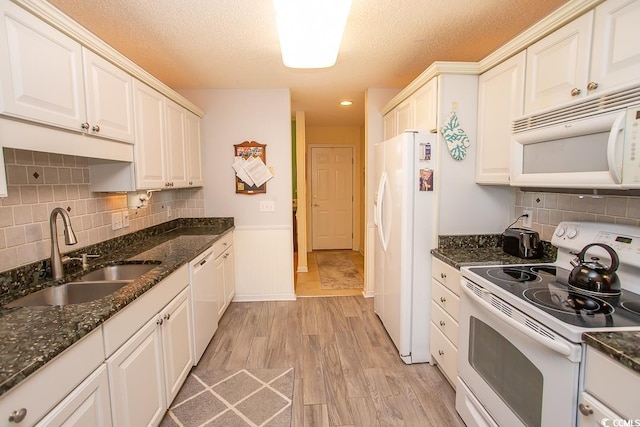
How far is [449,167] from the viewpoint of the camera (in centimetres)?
225

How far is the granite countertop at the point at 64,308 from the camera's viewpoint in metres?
0.90

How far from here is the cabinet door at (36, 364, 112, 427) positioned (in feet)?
3.16

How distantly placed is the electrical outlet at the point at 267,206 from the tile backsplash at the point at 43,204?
1.42m

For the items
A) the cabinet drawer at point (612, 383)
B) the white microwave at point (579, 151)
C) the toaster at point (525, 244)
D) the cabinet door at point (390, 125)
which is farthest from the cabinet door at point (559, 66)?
the cabinet door at point (390, 125)

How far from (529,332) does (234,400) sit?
1725mm

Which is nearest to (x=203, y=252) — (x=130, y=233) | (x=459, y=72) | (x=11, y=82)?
(x=130, y=233)

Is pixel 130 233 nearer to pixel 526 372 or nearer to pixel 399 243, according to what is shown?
pixel 399 243

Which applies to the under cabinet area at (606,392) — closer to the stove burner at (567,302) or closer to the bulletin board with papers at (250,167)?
the stove burner at (567,302)

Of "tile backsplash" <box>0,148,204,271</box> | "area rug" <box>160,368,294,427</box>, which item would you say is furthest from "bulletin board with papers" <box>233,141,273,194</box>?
"area rug" <box>160,368,294,427</box>

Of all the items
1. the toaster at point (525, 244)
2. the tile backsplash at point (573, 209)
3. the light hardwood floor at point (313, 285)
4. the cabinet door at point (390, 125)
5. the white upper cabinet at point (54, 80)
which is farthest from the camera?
the light hardwood floor at point (313, 285)

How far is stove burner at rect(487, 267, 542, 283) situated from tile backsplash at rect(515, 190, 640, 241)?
0.49 metres

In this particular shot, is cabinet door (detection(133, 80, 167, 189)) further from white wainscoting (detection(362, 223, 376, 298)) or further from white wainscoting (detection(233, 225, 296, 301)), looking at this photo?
white wainscoting (detection(362, 223, 376, 298))

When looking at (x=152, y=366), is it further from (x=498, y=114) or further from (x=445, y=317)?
(x=498, y=114)

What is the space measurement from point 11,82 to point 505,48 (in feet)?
8.10
